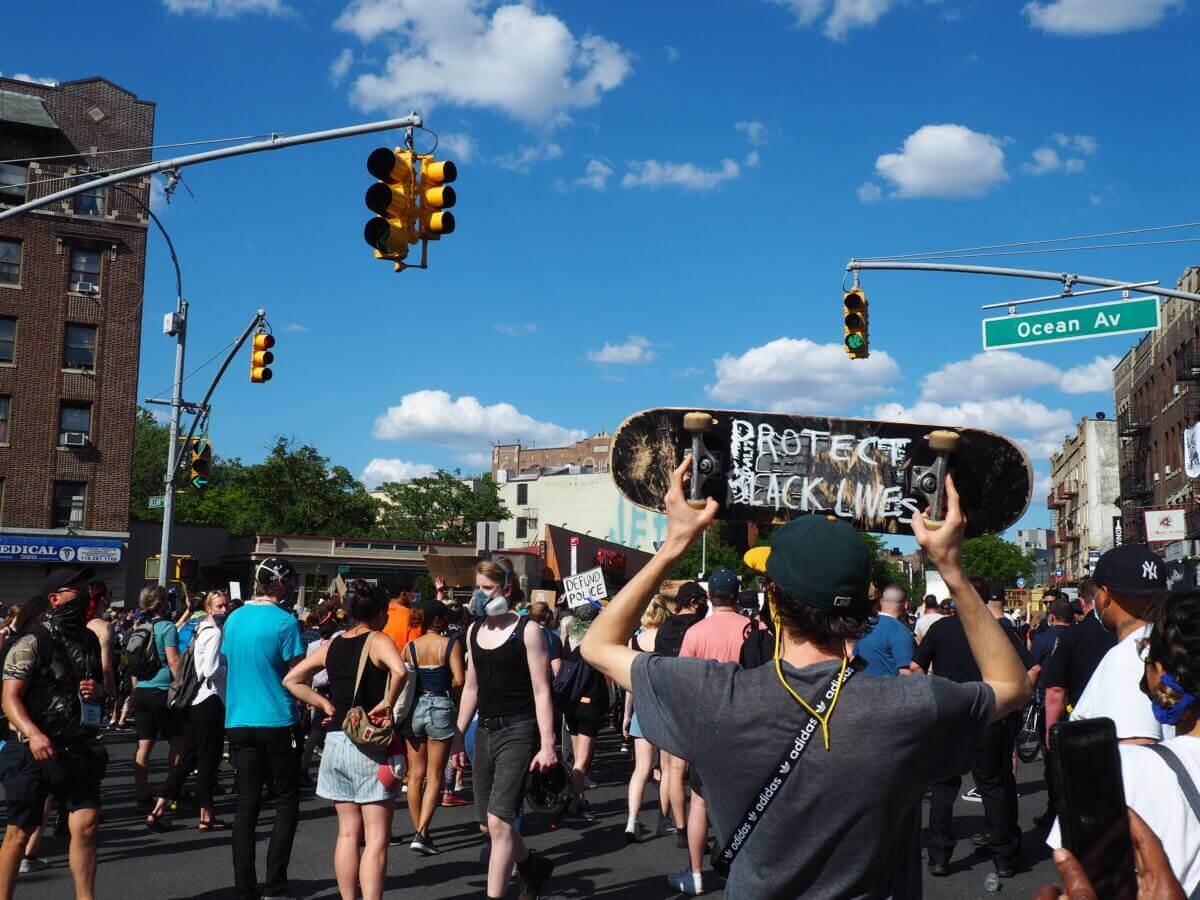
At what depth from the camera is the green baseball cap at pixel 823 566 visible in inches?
97.4

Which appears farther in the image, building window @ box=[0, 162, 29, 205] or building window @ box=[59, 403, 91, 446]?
building window @ box=[59, 403, 91, 446]

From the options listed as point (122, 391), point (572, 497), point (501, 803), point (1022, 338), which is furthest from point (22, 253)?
point (572, 497)

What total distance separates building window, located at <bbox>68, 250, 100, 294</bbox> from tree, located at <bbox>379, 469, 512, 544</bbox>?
41.0 meters

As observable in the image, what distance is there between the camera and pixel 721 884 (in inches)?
303

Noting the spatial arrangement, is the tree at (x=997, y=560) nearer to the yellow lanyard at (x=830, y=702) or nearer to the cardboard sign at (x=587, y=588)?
the cardboard sign at (x=587, y=588)

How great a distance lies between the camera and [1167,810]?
2178mm

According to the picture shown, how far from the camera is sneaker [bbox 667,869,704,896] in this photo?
744 cm

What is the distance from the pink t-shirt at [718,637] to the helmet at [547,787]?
156cm

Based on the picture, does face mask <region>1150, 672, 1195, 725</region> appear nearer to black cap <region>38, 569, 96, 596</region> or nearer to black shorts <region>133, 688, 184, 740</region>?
black cap <region>38, 569, 96, 596</region>

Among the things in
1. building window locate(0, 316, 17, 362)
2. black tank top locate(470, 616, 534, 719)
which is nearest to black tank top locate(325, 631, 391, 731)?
black tank top locate(470, 616, 534, 719)

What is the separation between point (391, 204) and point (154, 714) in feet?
16.6

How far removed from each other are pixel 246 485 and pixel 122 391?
27.5 meters

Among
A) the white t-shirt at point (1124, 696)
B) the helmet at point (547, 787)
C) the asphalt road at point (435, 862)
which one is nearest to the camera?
the white t-shirt at point (1124, 696)

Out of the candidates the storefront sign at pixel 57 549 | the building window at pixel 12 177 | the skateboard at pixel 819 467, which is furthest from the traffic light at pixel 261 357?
the building window at pixel 12 177
